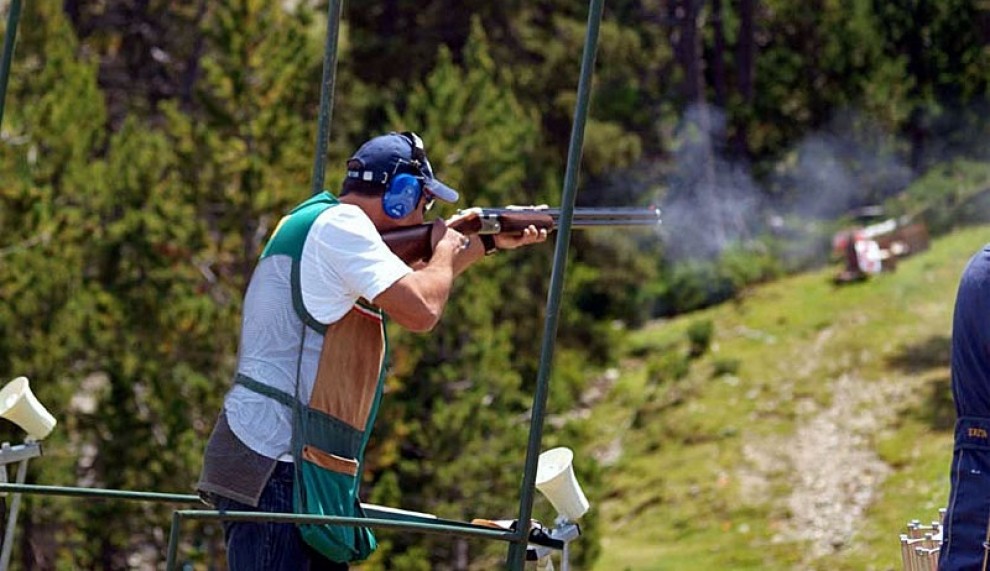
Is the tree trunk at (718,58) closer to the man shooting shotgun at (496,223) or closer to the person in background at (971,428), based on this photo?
the man shooting shotgun at (496,223)

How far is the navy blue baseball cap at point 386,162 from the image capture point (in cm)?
402

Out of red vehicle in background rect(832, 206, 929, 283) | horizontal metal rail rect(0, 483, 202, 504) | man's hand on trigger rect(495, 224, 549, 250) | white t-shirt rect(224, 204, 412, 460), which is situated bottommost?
horizontal metal rail rect(0, 483, 202, 504)

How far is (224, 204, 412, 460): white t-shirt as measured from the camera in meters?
3.80

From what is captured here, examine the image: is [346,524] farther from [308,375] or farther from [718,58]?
[718,58]

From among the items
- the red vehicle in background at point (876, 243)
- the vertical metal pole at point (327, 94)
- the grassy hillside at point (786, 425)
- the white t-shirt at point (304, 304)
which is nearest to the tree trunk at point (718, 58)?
the grassy hillside at point (786, 425)

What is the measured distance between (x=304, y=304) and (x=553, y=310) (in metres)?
0.52

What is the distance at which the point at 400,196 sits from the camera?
13.3ft

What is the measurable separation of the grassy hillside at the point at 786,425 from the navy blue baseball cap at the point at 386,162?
11310 millimetres

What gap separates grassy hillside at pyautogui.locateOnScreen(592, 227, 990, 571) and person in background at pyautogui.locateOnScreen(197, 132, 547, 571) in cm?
1144

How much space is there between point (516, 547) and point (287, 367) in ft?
1.98

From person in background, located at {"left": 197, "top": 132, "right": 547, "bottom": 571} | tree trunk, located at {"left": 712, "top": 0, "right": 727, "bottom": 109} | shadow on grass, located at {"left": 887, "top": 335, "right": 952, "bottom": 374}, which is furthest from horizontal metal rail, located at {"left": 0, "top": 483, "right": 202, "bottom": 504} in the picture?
tree trunk, located at {"left": 712, "top": 0, "right": 727, "bottom": 109}

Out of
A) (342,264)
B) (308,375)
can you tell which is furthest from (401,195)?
(308,375)

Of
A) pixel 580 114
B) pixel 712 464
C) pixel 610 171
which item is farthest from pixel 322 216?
pixel 610 171

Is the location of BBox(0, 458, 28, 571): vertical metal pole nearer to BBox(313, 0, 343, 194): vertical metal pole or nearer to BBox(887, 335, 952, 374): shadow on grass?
BBox(313, 0, 343, 194): vertical metal pole
